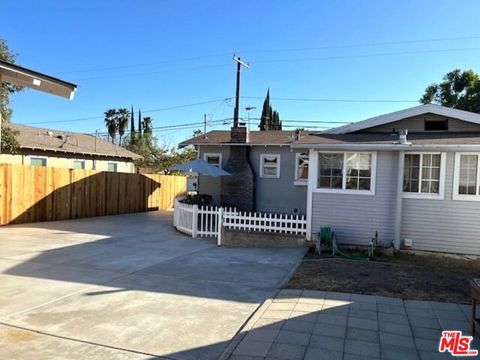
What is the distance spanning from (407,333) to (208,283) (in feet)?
10.6

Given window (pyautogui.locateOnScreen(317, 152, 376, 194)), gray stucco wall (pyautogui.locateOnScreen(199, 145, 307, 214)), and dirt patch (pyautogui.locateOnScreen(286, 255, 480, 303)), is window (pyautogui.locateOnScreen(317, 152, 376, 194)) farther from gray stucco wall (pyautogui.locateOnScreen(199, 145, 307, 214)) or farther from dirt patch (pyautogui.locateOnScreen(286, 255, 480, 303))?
gray stucco wall (pyautogui.locateOnScreen(199, 145, 307, 214))

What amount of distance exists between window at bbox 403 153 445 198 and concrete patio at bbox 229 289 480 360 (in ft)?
16.4

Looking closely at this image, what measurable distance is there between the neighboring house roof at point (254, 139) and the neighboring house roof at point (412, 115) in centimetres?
444

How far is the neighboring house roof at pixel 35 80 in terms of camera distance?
6.38 metres

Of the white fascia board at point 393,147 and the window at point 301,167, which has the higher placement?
the white fascia board at point 393,147

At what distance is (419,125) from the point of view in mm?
12070

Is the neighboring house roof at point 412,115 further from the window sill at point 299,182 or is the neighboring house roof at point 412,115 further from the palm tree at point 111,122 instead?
the palm tree at point 111,122

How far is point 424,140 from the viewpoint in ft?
34.4

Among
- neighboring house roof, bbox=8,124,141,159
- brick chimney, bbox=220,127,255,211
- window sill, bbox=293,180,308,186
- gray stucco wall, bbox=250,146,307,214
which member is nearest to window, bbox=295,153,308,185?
window sill, bbox=293,180,308,186

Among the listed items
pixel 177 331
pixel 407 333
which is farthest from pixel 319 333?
pixel 177 331

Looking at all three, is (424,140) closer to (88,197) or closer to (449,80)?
(88,197)

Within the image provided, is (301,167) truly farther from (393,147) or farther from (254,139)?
(393,147)

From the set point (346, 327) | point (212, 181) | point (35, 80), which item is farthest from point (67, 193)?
point (346, 327)

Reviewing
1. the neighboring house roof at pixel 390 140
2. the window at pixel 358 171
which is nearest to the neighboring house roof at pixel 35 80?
the neighboring house roof at pixel 390 140
